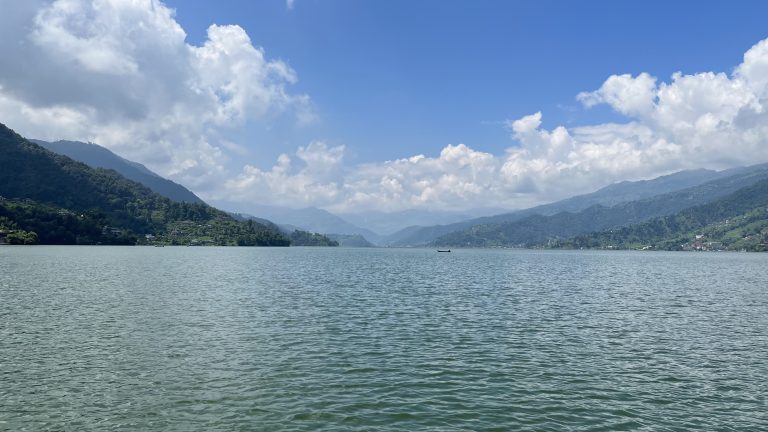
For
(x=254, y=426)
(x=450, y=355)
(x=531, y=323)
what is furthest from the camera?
(x=531, y=323)

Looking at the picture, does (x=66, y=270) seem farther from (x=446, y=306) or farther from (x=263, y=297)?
(x=446, y=306)

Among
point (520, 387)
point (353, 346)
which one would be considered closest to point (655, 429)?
point (520, 387)

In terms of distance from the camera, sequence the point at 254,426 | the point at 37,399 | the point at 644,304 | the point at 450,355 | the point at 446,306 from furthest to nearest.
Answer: the point at 644,304 < the point at 446,306 < the point at 450,355 < the point at 37,399 < the point at 254,426

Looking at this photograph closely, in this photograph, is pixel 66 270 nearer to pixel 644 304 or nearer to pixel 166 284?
pixel 166 284

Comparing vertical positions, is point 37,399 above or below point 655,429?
above

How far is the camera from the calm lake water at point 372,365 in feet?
82.5

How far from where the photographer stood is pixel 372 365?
35.2m

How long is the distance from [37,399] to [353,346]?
22137 mm

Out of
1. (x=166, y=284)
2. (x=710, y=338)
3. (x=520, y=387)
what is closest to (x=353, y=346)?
(x=520, y=387)

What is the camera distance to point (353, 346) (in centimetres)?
4116

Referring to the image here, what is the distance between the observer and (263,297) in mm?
72625

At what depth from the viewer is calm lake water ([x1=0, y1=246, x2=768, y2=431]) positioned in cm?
2516

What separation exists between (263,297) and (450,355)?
41.4 m

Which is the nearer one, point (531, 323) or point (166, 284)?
point (531, 323)
